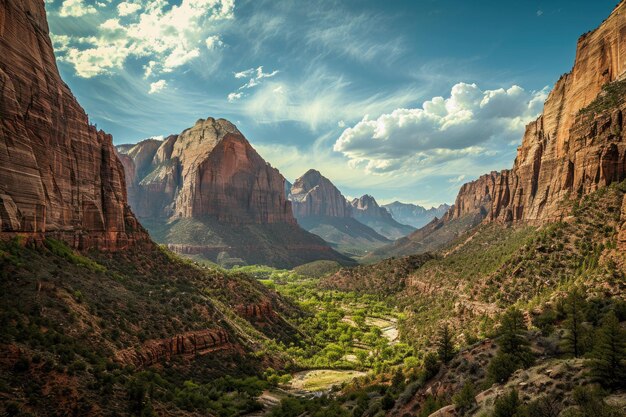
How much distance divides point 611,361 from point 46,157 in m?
64.4

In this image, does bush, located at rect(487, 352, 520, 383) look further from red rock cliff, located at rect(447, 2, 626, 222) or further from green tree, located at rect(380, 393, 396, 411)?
red rock cliff, located at rect(447, 2, 626, 222)

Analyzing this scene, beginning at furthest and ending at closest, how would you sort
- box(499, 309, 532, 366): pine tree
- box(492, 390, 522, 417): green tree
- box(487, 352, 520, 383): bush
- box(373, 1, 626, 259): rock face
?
box(373, 1, 626, 259): rock face
box(499, 309, 532, 366): pine tree
box(487, 352, 520, 383): bush
box(492, 390, 522, 417): green tree

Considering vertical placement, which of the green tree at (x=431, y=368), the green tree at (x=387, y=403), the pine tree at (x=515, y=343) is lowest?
the green tree at (x=387, y=403)

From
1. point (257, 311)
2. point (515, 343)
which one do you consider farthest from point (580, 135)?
point (257, 311)

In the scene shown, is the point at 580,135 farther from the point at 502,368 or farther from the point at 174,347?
the point at 174,347

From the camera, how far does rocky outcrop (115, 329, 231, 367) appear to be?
1549 inches

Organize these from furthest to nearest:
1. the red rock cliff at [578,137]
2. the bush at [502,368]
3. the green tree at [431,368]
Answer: the red rock cliff at [578,137] < the green tree at [431,368] < the bush at [502,368]

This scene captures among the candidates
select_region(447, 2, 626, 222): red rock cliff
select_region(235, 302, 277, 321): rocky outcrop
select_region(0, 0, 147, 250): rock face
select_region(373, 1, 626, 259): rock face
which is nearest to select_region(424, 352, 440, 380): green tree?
select_region(373, 1, 626, 259): rock face

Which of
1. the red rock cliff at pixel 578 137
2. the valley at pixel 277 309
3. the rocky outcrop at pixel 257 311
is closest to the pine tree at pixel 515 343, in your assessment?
the valley at pixel 277 309

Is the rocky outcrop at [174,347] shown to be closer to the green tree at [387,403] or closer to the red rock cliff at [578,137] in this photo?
the green tree at [387,403]

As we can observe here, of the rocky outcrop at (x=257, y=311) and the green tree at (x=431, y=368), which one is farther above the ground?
the green tree at (x=431, y=368)

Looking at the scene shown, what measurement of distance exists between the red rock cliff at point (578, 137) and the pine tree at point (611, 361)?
192ft

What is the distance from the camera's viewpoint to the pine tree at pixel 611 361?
18328mm

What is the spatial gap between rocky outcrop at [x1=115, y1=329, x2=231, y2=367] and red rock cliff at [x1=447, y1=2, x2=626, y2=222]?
67966mm
